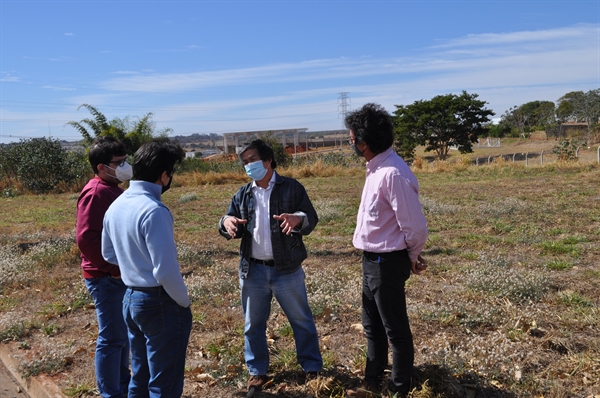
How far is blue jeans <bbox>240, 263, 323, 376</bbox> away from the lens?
13.7 feet

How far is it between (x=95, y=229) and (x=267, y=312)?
1382 mm

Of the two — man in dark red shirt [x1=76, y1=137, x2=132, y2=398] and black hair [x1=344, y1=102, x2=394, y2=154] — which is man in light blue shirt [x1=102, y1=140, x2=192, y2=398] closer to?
man in dark red shirt [x1=76, y1=137, x2=132, y2=398]

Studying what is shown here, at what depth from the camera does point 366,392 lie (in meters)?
3.98

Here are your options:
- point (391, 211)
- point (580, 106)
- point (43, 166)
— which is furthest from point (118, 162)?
point (580, 106)

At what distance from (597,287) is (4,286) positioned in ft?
24.5

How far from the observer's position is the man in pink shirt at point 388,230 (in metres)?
3.62

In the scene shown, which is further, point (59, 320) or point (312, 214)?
point (59, 320)

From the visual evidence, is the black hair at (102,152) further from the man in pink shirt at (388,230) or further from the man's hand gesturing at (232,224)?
the man in pink shirt at (388,230)

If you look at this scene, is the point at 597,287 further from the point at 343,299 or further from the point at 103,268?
the point at 103,268

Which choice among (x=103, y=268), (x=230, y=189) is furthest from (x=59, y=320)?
(x=230, y=189)

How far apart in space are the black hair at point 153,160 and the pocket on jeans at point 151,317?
0.75 m

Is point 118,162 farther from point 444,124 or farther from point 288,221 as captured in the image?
point 444,124

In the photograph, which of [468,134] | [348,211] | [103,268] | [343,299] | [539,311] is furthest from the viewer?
[468,134]

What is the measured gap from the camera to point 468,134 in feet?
143
